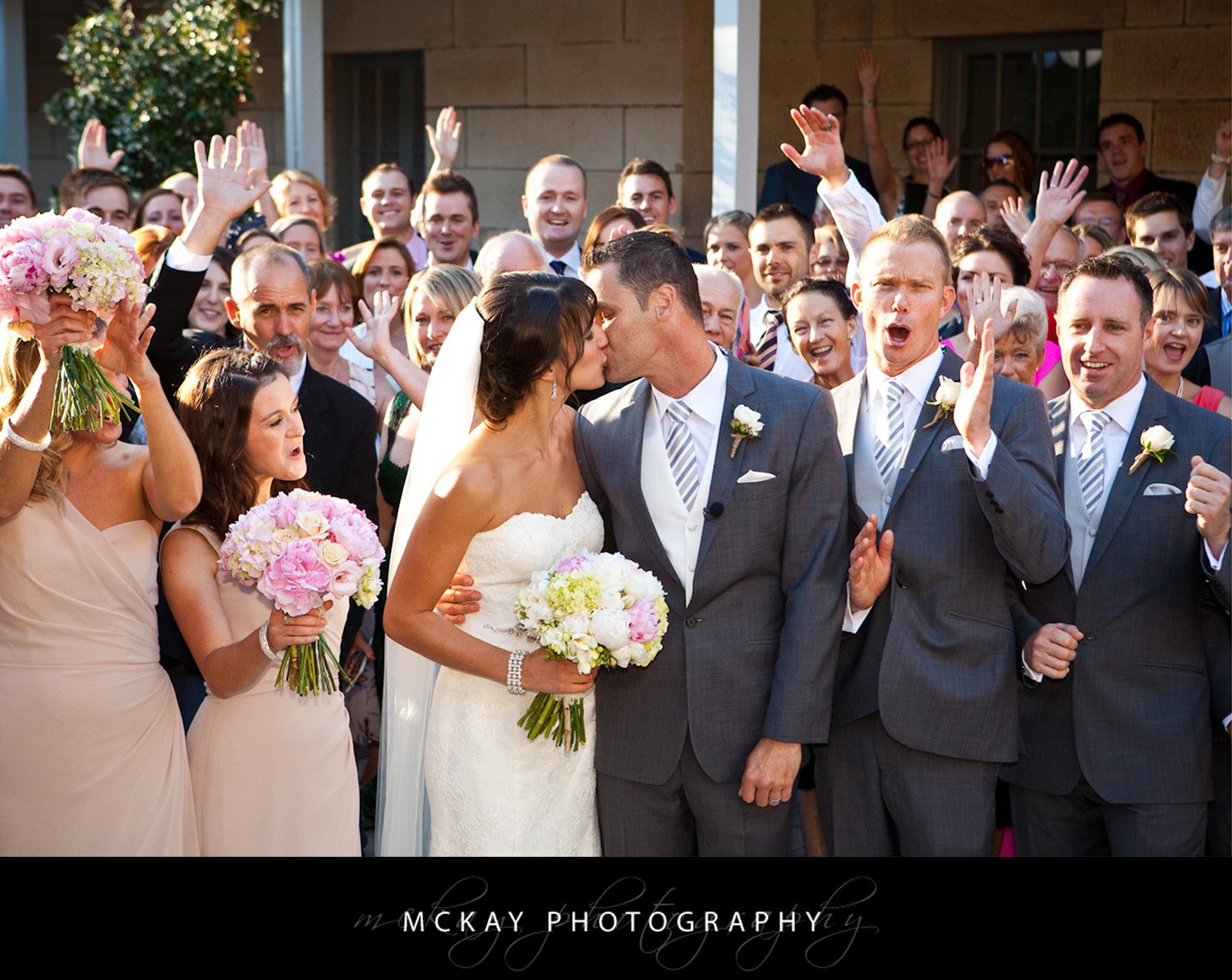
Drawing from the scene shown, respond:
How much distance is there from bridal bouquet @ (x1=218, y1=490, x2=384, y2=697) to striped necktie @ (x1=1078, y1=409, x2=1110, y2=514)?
2057mm

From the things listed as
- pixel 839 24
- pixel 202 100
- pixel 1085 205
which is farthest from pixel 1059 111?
pixel 202 100

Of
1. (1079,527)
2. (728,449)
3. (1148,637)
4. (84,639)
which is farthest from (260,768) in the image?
(1148,637)

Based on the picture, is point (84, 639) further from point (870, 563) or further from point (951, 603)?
point (951, 603)

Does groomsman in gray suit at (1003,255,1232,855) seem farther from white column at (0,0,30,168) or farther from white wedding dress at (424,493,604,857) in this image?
white column at (0,0,30,168)

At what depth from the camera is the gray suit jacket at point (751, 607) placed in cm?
371

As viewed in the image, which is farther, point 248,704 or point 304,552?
point 248,704

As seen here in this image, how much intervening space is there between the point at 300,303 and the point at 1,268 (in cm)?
171

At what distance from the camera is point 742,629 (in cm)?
377

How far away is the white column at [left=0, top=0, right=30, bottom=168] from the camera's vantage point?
11906mm

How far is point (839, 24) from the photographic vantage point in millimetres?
11266

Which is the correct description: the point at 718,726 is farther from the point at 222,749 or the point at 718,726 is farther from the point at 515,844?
the point at 222,749

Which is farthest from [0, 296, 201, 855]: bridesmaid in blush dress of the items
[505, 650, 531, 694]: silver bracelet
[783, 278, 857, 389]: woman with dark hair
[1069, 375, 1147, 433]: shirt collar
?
[783, 278, 857, 389]: woman with dark hair

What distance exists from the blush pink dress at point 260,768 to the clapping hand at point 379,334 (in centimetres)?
178

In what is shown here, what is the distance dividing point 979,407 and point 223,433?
2113mm
